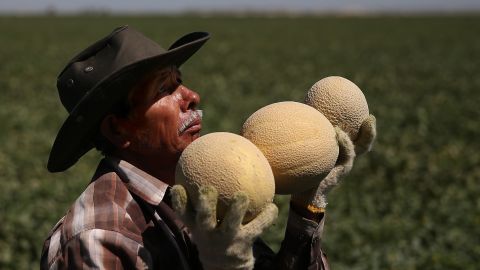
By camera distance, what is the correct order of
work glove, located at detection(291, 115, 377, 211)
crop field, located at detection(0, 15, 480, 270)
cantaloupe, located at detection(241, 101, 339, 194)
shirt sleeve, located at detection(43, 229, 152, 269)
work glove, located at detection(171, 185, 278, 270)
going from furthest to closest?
1. crop field, located at detection(0, 15, 480, 270)
2. work glove, located at detection(291, 115, 377, 211)
3. cantaloupe, located at detection(241, 101, 339, 194)
4. shirt sleeve, located at detection(43, 229, 152, 269)
5. work glove, located at detection(171, 185, 278, 270)

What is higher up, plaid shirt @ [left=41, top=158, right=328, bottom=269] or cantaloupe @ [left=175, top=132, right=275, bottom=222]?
cantaloupe @ [left=175, top=132, right=275, bottom=222]

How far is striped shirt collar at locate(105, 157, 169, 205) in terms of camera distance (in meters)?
1.96

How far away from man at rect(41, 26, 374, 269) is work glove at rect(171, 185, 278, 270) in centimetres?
4

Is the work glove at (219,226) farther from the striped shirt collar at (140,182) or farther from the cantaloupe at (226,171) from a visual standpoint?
the striped shirt collar at (140,182)

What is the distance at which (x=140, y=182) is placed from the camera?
197cm

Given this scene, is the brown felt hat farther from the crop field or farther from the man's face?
the crop field

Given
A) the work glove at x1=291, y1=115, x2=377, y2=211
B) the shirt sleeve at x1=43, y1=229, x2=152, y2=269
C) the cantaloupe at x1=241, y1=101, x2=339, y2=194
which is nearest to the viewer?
the shirt sleeve at x1=43, y1=229, x2=152, y2=269

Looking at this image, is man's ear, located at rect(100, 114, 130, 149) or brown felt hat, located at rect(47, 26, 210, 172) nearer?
brown felt hat, located at rect(47, 26, 210, 172)

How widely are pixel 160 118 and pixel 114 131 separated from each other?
159 mm

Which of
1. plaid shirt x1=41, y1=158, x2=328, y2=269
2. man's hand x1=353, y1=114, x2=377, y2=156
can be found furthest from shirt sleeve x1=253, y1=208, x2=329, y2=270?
man's hand x1=353, y1=114, x2=377, y2=156

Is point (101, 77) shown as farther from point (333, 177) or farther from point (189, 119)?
point (333, 177)

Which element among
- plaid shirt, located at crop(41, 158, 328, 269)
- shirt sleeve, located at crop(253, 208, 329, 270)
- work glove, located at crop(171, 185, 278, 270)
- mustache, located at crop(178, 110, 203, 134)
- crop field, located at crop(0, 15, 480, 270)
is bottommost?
crop field, located at crop(0, 15, 480, 270)

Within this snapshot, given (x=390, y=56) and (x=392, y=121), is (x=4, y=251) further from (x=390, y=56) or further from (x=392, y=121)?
(x=390, y=56)

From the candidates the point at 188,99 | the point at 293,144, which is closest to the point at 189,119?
the point at 188,99
